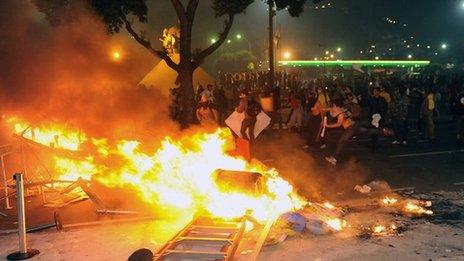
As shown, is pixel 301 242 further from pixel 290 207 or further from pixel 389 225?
pixel 389 225

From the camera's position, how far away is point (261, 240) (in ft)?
18.6

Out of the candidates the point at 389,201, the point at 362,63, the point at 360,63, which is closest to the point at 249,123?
the point at 389,201

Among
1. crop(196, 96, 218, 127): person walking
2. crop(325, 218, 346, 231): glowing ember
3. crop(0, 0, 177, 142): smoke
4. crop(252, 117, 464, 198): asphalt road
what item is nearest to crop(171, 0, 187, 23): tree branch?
crop(0, 0, 177, 142): smoke

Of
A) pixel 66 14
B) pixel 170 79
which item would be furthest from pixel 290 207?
pixel 170 79

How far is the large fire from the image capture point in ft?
22.7

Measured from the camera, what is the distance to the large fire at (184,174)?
6910 millimetres

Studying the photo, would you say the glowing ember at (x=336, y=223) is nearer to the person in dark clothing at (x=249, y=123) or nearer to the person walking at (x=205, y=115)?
the person in dark clothing at (x=249, y=123)

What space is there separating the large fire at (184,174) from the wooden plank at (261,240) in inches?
14.5

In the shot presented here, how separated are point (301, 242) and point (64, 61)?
923 cm

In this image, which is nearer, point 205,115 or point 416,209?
point 416,209

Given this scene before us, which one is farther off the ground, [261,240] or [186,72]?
[186,72]

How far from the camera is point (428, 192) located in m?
8.45

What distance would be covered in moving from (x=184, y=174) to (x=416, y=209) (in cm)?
375

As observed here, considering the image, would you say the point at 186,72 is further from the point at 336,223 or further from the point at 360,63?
the point at 360,63
